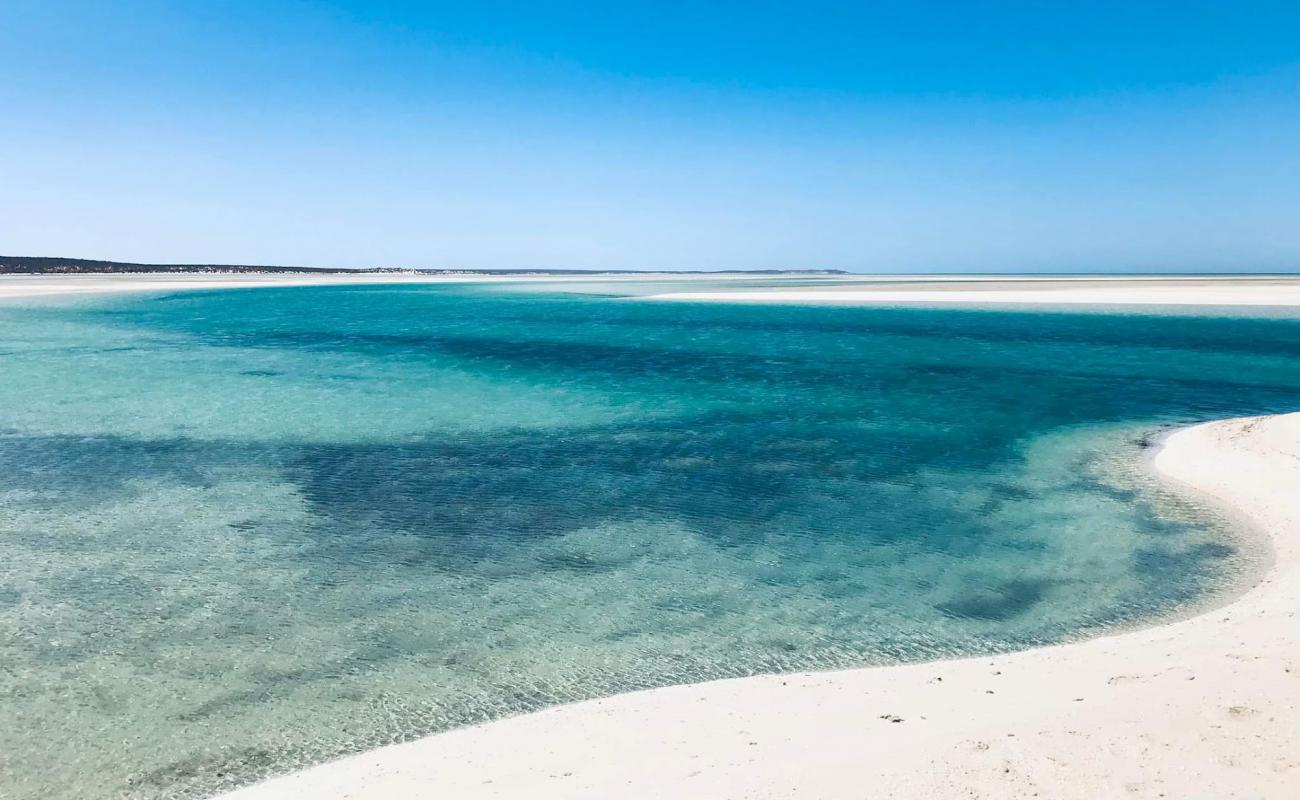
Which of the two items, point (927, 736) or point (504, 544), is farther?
point (504, 544)

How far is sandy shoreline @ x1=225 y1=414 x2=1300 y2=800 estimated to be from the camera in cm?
445

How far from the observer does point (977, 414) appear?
18062 millimetres

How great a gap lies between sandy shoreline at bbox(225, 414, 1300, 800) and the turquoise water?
445 millimetres

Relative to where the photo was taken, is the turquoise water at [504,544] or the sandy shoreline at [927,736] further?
the turquoise water at [504,544]

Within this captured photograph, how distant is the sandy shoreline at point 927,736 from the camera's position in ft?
14.6

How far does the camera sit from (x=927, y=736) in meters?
5.05

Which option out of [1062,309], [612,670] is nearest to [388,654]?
[612,670]

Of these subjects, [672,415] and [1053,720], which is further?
[672,415]

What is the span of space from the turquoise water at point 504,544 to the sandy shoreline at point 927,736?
0.45 m

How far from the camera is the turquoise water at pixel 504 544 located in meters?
6.05

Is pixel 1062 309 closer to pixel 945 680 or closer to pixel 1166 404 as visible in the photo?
pixel 1166 404

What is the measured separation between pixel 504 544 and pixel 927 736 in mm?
5549

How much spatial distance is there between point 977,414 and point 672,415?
22.7 feet

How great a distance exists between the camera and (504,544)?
9375 mm
